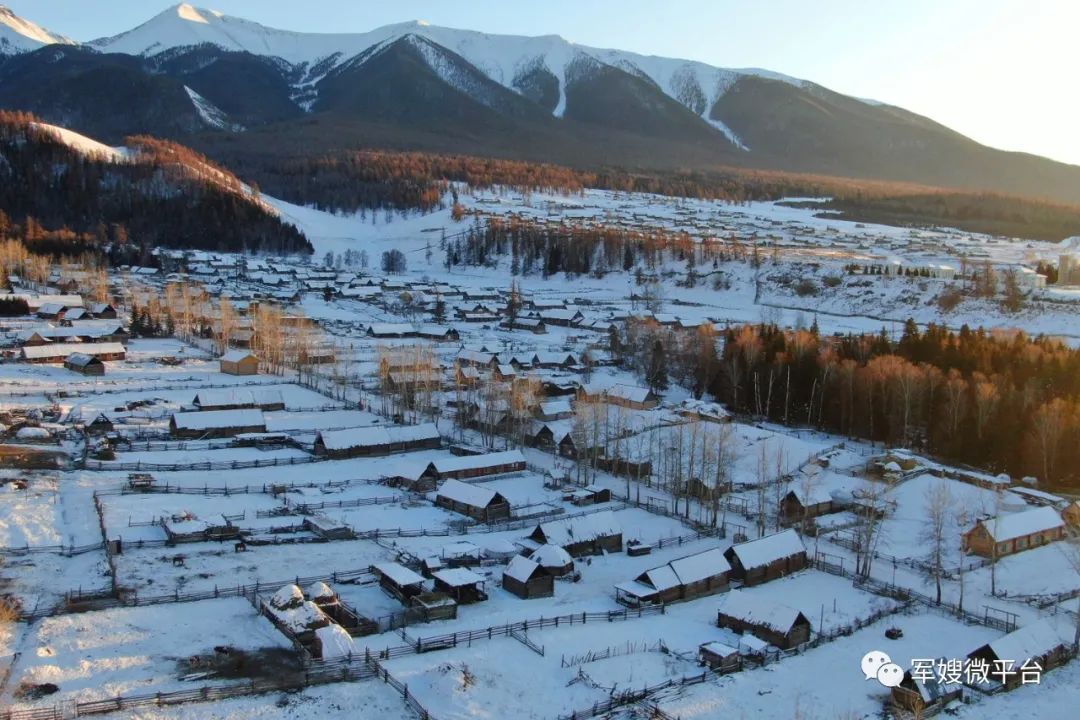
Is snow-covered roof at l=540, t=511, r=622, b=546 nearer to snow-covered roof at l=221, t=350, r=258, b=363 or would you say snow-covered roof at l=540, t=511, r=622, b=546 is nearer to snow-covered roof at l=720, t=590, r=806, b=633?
snow-covered roof at l=720, t=590, r=806, b=633

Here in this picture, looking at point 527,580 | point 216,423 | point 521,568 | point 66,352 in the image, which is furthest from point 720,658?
point 66,352

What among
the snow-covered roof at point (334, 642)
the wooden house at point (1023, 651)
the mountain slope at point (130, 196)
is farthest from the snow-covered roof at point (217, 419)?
the mountain slope at point (130, 196)

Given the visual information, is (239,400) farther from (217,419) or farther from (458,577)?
(458,577)

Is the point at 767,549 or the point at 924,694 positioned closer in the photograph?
the point at 924,694

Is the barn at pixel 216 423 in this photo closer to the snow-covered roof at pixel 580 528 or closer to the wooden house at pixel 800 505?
the snow-covered roof at pixel 580 528

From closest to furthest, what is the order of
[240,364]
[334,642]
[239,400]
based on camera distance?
[334,642] → [239,400] → [240,364]
